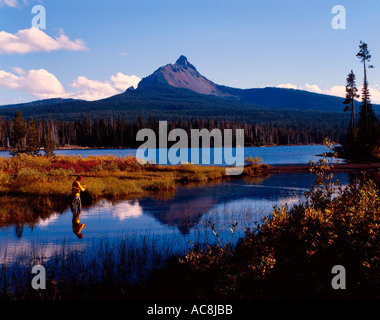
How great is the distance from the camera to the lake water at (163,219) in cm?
1345

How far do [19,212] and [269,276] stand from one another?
47.0ft

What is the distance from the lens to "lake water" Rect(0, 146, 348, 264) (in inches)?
529

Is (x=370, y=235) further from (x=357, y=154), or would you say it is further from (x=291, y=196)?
(x=357, y=154)

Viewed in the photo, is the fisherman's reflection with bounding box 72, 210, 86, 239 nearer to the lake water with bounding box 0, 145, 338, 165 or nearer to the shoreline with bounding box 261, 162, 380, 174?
the shoreline with bounding box 261, 162, 380, 174

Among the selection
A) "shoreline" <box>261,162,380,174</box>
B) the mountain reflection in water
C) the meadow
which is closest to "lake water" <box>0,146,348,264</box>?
the mountain reflection in water

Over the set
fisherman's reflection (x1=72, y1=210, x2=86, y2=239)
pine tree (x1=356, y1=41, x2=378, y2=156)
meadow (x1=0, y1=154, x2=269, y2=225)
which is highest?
pine tree (x1=356, y1=41, x2=378, y2=156)

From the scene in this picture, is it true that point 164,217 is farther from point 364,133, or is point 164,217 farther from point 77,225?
point 364,133

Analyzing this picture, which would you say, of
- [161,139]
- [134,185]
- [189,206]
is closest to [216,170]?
[134,185]

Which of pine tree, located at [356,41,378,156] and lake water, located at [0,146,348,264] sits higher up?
pine tree, located at [356,41,378,156]

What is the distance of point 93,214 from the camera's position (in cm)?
1903

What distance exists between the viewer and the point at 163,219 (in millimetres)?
17781

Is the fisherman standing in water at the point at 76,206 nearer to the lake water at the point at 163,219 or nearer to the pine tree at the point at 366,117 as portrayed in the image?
the lake water at the point at 163,219

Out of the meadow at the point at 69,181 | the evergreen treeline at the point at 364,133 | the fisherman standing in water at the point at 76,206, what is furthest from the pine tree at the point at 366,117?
the fisherman standing in water at the point at 76,206
